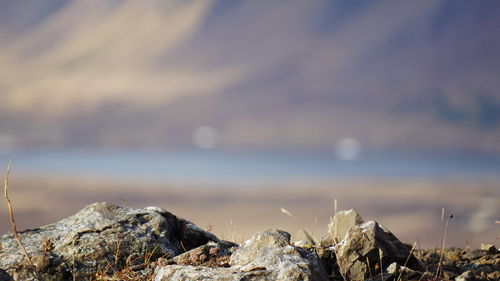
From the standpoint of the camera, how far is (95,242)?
311 inches

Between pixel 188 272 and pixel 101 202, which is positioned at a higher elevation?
pixel 101 202

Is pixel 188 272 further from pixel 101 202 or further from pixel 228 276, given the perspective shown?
pixel 101 202

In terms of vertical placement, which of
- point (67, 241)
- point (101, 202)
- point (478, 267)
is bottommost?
point (478, 267)

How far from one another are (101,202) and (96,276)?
Result: 1775mm

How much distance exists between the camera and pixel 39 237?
327 inches

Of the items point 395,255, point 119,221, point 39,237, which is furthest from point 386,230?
point 39,237

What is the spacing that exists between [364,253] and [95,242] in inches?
160

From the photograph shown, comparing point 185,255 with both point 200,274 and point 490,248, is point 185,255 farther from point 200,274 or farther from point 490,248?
point 490,248

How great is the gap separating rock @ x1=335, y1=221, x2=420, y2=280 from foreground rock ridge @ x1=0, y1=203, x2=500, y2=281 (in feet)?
0.04

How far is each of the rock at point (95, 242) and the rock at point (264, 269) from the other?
148 cm

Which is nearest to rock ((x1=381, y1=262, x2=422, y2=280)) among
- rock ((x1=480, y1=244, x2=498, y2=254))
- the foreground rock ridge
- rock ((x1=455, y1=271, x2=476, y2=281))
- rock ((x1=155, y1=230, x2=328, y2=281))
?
the foreground rock ridge

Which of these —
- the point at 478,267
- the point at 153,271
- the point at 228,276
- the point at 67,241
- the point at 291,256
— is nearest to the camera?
the point at 228,276

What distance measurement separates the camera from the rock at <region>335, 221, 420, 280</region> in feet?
23.1

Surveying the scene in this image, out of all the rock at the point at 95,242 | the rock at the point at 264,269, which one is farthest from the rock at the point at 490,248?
the rock at the point at 95,242
